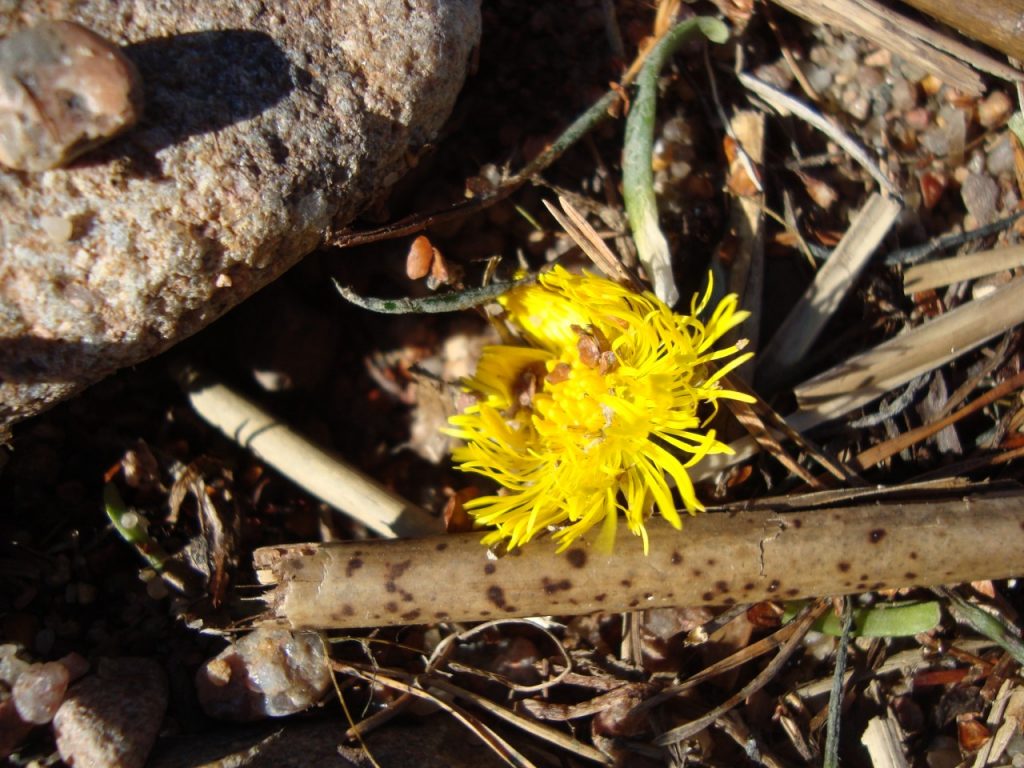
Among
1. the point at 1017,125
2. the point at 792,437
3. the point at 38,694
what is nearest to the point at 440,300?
the point at 792,437

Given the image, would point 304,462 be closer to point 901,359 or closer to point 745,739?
point 745,739

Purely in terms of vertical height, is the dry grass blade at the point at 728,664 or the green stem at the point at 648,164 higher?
the green stem at the point at 648,164

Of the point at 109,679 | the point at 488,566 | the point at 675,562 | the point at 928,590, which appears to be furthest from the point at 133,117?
the point at 928,590

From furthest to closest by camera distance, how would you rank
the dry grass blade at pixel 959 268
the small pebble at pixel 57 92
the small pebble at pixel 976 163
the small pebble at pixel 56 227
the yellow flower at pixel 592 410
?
1. the small pebble at pixel 976 163
2. the dry grass blade at pixel 959 268
3. the yellow flower at pixel 592 410
4. the small pebble at pixel 56 227
5. the small pebble at pixel 57 92

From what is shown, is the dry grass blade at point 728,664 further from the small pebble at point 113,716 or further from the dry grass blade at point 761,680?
the small pebble at point 113,716

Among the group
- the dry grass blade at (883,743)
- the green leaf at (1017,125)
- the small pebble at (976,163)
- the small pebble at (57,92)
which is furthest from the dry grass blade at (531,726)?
the green leaf at (1017,125)

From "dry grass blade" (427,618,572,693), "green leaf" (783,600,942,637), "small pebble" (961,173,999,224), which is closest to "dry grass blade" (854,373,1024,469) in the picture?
"green leaf" (783,600,942,637)

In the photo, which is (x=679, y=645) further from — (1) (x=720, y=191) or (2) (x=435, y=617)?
(1) (x=720, y=191)
